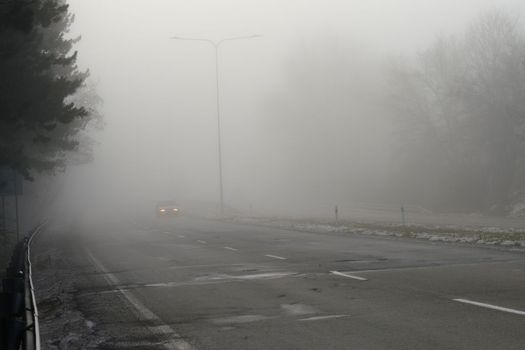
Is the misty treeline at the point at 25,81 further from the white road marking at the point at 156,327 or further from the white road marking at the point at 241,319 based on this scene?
the white road marking at the point at 241,319

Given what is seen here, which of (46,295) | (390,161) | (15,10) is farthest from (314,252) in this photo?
(390,161)

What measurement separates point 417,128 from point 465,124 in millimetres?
4949

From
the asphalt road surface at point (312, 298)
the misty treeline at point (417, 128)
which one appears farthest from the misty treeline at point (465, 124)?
the asphalt road surface at point (312, 298)

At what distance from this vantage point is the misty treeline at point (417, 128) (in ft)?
156

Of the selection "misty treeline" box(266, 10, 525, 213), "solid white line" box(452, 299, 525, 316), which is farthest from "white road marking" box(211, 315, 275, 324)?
"misty treeline" box(266, 10, 525, 213)

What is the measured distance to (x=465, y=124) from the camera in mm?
51750

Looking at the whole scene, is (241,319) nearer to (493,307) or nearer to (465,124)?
(493,307)

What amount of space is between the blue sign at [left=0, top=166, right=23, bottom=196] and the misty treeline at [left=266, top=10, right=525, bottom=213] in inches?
1275

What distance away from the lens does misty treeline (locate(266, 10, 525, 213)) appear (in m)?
47.4

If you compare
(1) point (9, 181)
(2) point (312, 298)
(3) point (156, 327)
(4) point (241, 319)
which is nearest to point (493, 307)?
(2) point (312, 298)

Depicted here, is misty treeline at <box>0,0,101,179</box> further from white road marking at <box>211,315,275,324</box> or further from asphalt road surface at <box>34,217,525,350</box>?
white road marking at <box>211,315,275,324</box>

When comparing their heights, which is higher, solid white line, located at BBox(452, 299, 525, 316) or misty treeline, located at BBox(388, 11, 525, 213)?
misty treeline, located at BBox(388, 11, 525, 213)

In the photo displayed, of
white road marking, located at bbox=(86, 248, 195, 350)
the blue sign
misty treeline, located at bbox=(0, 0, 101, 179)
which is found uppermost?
misty treeline, located at bbox=(0, 0, 101, 179)

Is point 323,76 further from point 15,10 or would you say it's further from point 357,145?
point 15,10
